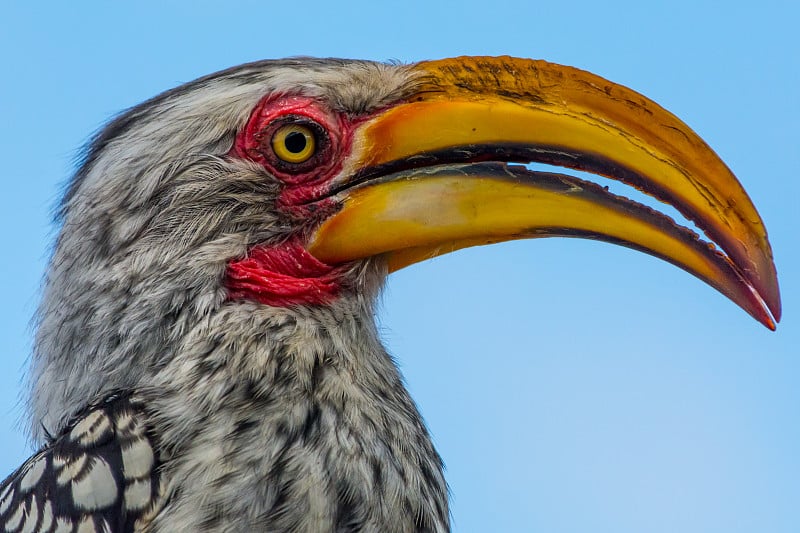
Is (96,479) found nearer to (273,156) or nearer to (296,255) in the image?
(296,255)

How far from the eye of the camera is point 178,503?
4.29m

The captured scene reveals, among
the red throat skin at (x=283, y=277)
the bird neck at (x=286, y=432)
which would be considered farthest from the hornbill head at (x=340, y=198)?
the bird neck at (x=286, y=432)

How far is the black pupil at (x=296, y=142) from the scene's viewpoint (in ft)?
16.5

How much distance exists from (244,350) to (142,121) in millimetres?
1266

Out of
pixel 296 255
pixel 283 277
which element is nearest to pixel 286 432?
pixel 283 277

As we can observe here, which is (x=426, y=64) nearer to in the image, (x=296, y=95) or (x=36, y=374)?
(x=296, y=95)

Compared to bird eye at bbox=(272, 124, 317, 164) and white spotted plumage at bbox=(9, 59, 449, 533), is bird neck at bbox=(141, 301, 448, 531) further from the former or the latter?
bird eye at bbox=(272, 124, 317, 164)

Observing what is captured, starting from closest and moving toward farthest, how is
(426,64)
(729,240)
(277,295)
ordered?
1. (729,240)
2. (277,295)
3. (426,64)

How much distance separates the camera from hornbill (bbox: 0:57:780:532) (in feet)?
14.5

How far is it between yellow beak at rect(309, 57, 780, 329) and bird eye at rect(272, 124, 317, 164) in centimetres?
20

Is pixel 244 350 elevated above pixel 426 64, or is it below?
below

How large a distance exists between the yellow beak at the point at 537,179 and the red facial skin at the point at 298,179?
8 cm

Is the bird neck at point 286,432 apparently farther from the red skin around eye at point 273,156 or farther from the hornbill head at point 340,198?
the red skin around eye at point 273,156

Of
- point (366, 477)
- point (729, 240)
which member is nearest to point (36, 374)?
point (366, 477)
